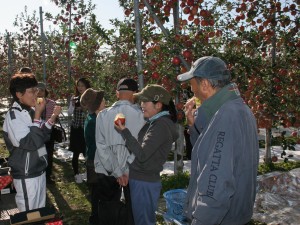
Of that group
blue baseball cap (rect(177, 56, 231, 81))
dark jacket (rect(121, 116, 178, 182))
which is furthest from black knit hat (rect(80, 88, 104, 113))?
blue baseball cap (rect(177, 56, 231, 81))

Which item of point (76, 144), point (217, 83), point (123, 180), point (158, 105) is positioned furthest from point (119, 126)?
point (76, 144)

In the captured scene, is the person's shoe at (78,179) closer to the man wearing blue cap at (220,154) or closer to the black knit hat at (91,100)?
the black knit hat at (91,100)

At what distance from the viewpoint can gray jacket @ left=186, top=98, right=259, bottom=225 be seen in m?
1.84

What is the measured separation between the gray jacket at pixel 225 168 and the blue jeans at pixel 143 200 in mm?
1463

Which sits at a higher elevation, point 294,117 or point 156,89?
point 156,89

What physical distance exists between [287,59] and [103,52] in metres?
5.11

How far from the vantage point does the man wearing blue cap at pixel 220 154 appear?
1849mm

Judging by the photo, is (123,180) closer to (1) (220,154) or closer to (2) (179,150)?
(1) (220,154)

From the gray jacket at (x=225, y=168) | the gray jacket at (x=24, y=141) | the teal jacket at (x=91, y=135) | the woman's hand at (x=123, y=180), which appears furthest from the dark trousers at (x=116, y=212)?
the gray jacket at (x=225, y=168)

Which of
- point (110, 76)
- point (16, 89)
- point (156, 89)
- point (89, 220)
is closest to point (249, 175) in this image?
point (156, 89)

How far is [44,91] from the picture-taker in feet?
20.0

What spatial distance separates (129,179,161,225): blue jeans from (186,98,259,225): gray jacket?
1.46 metres

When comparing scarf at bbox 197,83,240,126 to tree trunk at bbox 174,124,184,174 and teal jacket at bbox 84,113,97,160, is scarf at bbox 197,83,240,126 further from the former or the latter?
tree trunk at bbox 174,124,184,174

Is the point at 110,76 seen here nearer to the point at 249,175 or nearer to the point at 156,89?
the point at 156,89
